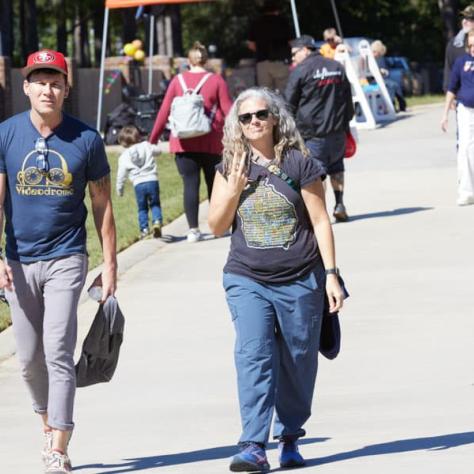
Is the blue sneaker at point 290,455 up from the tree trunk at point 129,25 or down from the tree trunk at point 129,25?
up

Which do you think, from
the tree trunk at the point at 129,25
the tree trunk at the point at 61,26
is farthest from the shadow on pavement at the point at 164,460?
the tree trunk at the point at 61,26

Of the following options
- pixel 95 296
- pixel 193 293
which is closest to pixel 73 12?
pixel 193 293

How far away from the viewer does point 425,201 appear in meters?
16.3

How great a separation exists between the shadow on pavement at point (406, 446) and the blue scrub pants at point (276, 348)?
0.71 feet

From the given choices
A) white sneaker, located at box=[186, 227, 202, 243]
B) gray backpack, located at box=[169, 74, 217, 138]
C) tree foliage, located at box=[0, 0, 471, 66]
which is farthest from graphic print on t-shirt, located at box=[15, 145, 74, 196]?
tree foliage, located at box=[0, 0, 471, 66]

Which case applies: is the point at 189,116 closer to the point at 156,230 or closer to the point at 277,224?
the point at 156,230

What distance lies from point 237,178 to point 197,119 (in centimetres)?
741

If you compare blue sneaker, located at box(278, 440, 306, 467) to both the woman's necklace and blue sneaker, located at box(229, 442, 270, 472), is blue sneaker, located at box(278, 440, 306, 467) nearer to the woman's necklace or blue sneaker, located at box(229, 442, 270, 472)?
blue sneaker, located at box(229, 442, 270, 472)

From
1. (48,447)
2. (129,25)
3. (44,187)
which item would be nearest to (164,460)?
(48,447)

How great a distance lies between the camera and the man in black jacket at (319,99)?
14.2 m

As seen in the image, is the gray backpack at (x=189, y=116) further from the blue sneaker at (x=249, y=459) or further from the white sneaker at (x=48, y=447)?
the blue sneaker at (x=249, y=459)

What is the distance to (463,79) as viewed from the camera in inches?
577

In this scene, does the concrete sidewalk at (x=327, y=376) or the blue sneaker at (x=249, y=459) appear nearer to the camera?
the blue sneaker at (x=249, y=459)

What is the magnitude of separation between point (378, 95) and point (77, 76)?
6.88 metres
